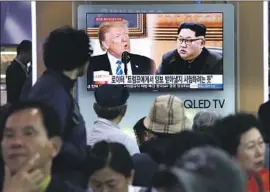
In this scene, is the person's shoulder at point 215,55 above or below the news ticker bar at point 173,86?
above

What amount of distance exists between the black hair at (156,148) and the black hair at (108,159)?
8 cm

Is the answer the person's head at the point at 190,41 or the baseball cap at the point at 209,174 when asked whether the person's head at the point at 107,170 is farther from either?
the person's head at the point at 190,41

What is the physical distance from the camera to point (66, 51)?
5.15 ft

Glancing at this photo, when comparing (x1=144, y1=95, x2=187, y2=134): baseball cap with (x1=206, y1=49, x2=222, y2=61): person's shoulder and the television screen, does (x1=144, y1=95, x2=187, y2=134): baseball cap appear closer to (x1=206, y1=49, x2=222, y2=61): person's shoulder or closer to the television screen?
the television screen

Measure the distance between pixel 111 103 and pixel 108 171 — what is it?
37cm

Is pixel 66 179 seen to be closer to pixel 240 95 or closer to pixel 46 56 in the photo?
pixel 46 56

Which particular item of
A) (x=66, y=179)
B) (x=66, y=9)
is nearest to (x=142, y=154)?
(x=66, y=179)

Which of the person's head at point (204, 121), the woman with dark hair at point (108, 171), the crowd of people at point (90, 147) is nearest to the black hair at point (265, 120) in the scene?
the crowd of people at point (90, 147)

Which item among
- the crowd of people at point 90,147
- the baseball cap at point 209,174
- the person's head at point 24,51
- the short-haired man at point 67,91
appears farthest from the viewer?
the person's head at point 24,51

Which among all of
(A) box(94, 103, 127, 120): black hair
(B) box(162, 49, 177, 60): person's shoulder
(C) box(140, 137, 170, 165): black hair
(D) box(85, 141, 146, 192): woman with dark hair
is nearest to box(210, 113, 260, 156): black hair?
(C) box(140, 137, 170, 165): black hair

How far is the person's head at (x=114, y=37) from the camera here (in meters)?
2.31

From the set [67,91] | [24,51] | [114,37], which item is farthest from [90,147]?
[114,37]

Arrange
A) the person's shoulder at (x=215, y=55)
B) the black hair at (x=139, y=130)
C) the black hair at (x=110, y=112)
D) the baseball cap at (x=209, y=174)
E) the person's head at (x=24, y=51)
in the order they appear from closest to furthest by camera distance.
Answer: the baseball cap at (x=209, y=174) → the black hair at (x=110, y=112) → the black hair at (x=139, y=130) → the person's head at (x=24, y=51) → the person's shoulder at (x=215, y=55)

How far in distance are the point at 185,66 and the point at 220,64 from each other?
0.50ft
